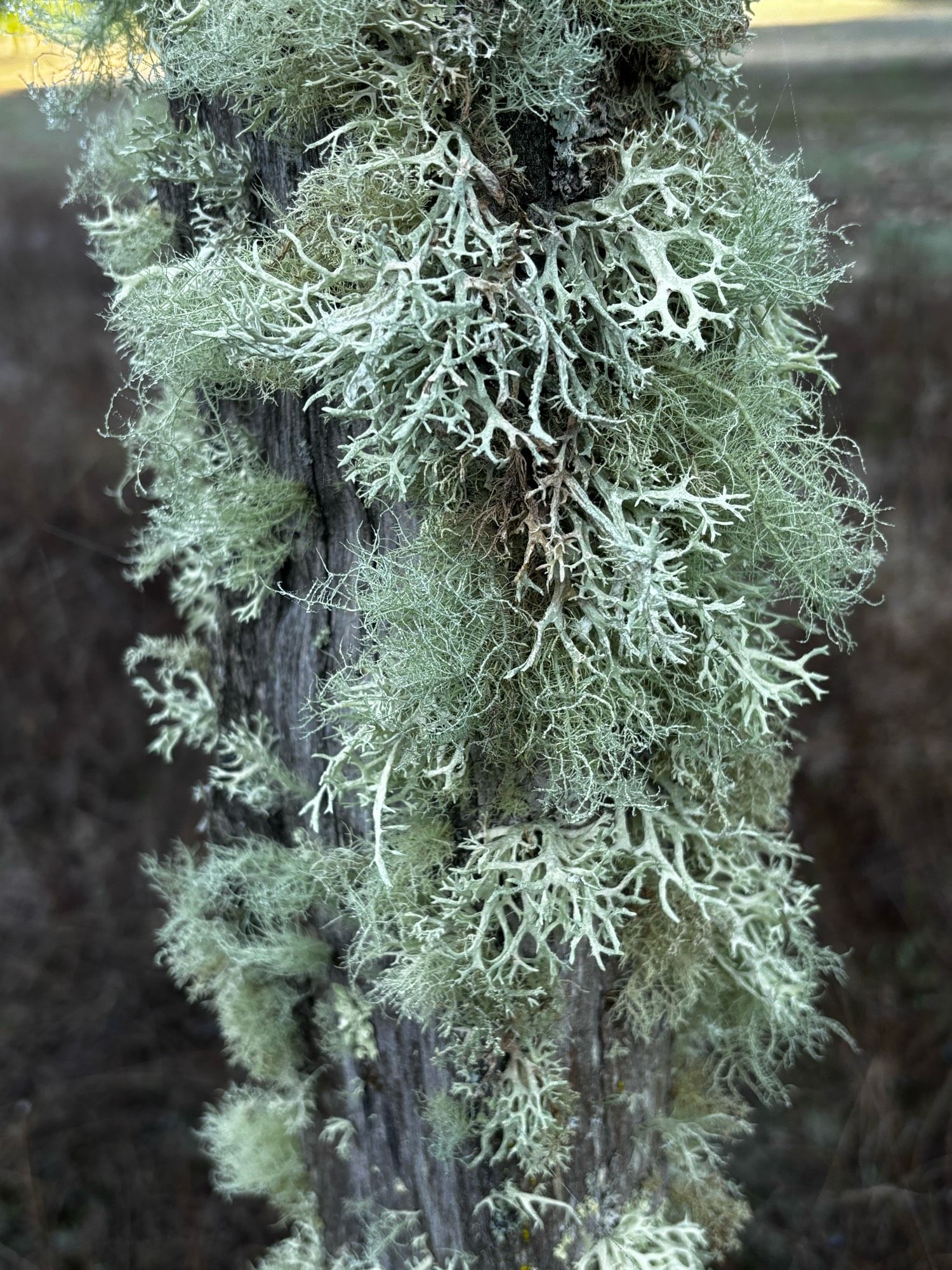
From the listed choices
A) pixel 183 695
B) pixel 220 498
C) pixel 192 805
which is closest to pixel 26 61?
pixel 220 498

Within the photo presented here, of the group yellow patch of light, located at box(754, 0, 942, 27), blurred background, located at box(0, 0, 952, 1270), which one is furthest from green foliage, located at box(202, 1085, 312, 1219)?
blurred background, located at box(0, 0, 952, 1270)

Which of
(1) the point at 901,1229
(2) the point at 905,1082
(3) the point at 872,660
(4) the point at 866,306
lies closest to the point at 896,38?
(4) the point at 866,306

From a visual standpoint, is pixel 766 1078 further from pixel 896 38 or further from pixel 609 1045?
pixel 896 38

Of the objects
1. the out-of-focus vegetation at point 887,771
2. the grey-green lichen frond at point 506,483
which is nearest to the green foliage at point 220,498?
the grey-green lichen frond at point 506,483

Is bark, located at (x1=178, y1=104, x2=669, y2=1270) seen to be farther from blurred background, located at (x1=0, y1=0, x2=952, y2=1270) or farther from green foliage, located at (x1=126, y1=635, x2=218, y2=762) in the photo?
blurred background, located at (x1=0, y1=0, x2=952, y2=1270)

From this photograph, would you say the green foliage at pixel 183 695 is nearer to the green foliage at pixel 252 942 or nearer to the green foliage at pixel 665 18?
the green foliage at pixel 252 942

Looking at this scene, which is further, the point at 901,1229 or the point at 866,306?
the point at 866,306
